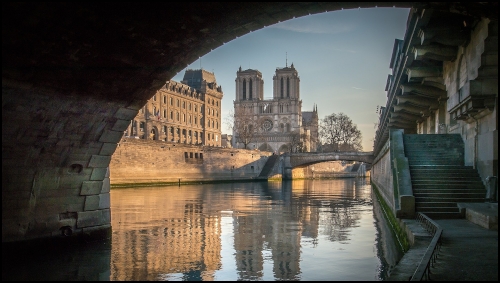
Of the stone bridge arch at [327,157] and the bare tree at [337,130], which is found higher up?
the bare tree at [337,130]

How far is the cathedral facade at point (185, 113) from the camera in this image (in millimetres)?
77875

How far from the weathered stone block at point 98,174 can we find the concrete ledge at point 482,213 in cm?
937

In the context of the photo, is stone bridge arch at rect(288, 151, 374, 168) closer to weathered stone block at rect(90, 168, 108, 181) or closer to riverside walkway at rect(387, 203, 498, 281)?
riverside walkway at rect(387, 203, 498, 281)

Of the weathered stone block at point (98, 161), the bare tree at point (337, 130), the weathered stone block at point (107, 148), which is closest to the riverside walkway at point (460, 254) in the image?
the weathered stone block at point (107, 148)

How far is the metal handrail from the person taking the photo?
6.80 metres

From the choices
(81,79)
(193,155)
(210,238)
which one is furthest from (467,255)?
(193,155)

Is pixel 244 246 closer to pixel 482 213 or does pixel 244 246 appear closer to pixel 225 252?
pixel 225 252

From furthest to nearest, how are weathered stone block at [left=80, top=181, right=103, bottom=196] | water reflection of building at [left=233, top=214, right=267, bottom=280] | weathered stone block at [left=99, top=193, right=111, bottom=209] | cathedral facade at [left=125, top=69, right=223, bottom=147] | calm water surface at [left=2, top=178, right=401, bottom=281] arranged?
cathedral facade at [left=125, top=69, right=223, bottom=147] < weathered stone block at [left=99, top=193, right=111, bottom=209] < weathered stone block at [left=80, top=181, right=103, bottom=196] < water reflection of building at [left=233, top=214, right=267, bottom=280] < calm water surface at [left=2, top=178, right=401, bottom=281]

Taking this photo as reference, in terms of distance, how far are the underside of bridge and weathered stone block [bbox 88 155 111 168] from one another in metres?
0.03

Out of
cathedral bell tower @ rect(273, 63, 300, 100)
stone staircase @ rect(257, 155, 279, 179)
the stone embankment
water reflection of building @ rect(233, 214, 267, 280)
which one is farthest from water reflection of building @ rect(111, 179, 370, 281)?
cathedral bell tower @ rect(273, 63, 300, 100)

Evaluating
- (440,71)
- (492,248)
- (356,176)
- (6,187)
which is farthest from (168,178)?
(356,176)

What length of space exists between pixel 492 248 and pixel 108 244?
9.14 metres

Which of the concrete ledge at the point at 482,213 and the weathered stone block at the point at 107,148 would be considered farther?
the weathered stone block at the point at 107,148

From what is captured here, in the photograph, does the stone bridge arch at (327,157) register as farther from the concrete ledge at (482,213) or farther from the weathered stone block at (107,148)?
the weathered stone block at (107,148)
